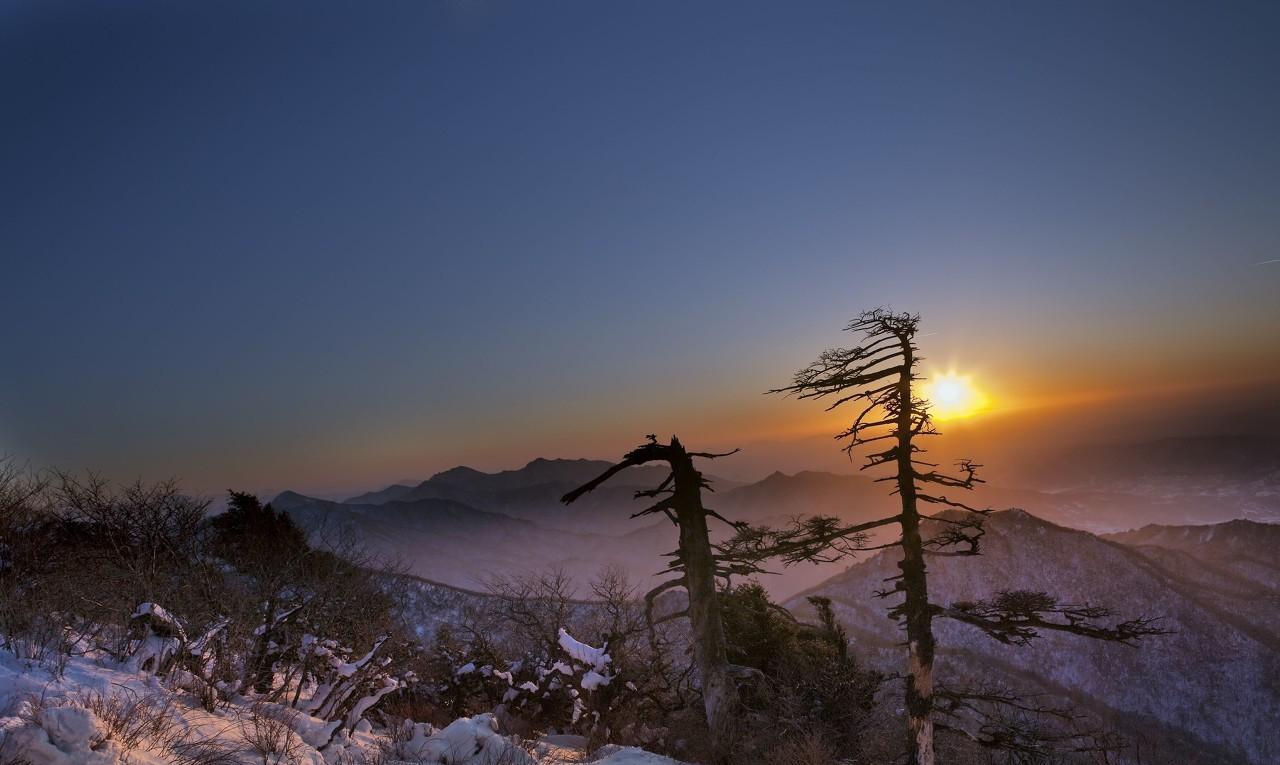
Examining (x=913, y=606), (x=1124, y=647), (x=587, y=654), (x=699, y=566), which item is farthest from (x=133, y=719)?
(x=1124, y=647)

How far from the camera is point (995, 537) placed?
85375 millimetres

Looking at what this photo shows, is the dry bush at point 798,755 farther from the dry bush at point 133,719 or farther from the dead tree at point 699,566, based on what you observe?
the dry bush at point 133,719

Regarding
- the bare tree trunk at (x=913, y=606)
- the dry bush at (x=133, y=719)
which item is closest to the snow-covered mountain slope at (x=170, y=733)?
the dry bush at (x=133, y=719)

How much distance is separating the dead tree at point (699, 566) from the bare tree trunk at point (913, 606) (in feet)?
13.1

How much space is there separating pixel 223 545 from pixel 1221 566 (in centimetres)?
11408

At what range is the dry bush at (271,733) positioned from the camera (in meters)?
8.30

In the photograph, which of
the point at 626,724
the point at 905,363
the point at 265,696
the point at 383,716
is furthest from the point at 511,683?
the point at 905,363

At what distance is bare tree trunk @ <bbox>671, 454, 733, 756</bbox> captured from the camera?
46.5ft

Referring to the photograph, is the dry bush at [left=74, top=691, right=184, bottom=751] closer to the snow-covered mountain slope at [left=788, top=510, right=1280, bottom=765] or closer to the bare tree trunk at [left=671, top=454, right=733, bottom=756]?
the bare tree trunk at [left=671, top=454, right=733, bottom=756]

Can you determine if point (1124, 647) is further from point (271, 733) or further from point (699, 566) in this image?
point (271, 733)

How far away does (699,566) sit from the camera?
47.4 ft

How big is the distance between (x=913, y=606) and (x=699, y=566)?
4688mm

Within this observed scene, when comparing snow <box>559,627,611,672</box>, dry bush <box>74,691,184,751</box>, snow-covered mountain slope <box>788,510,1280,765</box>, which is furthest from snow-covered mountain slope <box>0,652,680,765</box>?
snow-covered mountain slope <box>788,510,1280,765</box>

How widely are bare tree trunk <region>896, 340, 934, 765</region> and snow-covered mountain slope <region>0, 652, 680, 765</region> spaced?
5.09m
